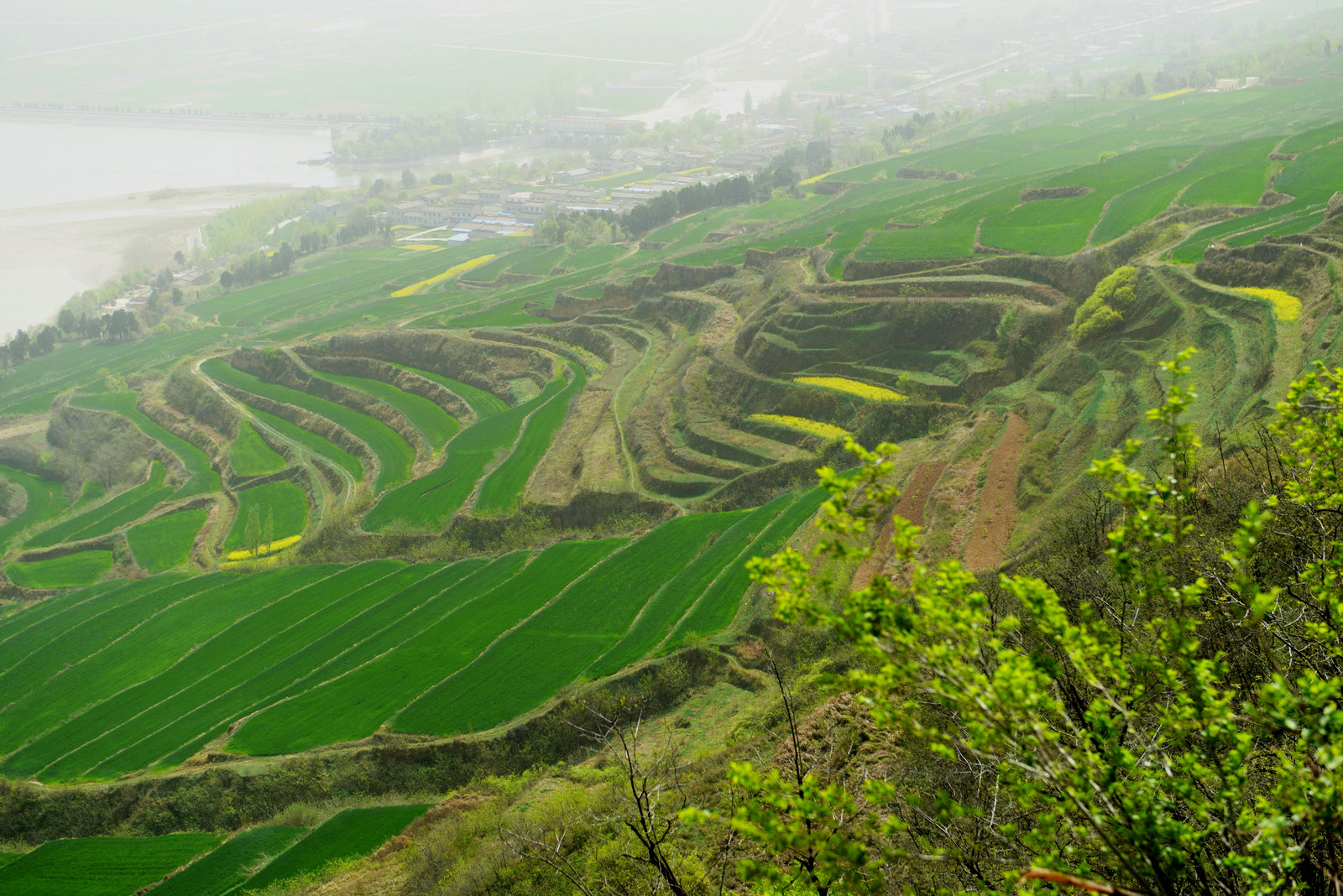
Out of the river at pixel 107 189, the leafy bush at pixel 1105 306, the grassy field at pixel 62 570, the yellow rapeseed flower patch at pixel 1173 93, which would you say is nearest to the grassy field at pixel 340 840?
the leafy bush at pixel 1105 306

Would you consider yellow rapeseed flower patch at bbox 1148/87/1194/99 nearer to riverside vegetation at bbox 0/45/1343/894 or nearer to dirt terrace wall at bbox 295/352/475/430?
riverside vegetation at bbox 0/45/1343/894

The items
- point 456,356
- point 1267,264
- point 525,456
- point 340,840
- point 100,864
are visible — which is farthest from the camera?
point 456,356

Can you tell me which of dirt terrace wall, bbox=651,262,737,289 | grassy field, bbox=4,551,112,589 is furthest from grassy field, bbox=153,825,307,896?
dirt terrace wall, bbox=651,262,737,289

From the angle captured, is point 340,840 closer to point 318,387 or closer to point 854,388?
point 854,388

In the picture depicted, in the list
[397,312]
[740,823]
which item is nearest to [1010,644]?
[740,823]

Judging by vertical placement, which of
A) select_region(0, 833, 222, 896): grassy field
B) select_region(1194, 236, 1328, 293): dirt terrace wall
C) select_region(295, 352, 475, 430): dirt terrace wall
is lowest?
select_region(0, 833, 222, 896): grassy field

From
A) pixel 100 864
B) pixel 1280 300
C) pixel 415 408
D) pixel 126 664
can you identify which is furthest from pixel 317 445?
pixel 1280 300

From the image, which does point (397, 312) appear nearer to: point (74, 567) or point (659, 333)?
point (659, 333)
